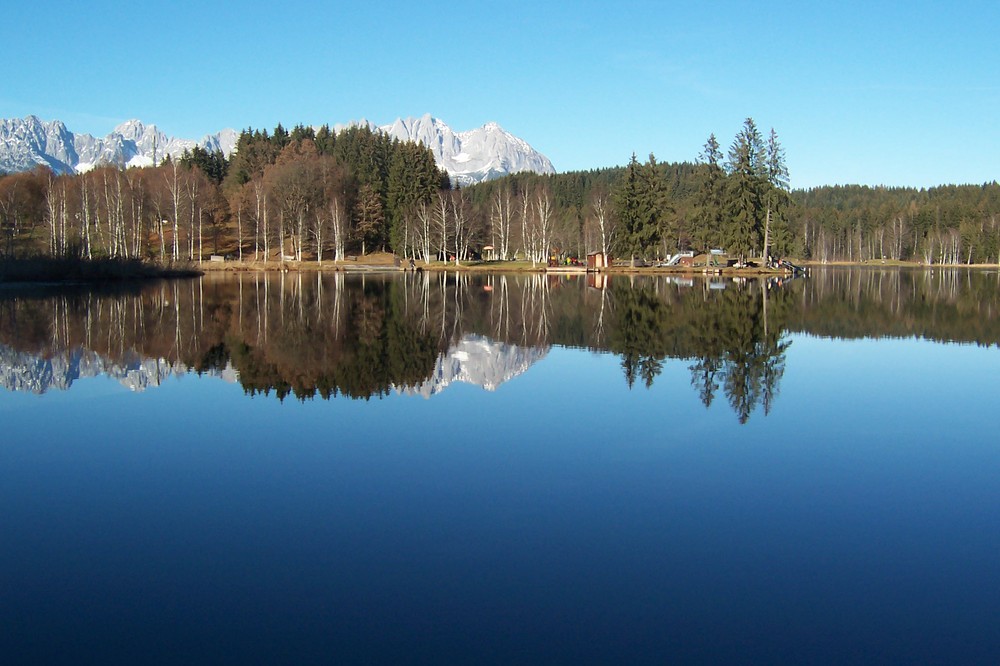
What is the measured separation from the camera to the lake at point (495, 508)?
19.0ft

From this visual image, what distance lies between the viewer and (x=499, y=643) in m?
5.61

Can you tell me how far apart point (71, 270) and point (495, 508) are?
49872mm

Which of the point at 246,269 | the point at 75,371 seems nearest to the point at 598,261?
the point at 246,269

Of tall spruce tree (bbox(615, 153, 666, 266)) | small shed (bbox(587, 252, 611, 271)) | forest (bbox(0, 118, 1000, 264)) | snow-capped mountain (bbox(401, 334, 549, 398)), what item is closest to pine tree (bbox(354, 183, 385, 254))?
forest (bbox(0, 118, 1000, 264))

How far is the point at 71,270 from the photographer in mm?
50406

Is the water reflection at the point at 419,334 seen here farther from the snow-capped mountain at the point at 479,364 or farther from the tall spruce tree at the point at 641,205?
the tall spruce tree at the point at 641,205

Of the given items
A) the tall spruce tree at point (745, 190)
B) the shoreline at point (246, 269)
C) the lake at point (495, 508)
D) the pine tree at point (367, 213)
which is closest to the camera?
the lake at point (495, 508)

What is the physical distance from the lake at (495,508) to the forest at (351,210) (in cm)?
4360

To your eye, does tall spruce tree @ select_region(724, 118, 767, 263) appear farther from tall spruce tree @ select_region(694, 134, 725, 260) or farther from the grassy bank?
the grassy bank

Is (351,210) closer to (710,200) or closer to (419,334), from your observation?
(710,200)

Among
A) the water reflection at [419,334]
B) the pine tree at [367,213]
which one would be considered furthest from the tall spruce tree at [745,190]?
the pine tree at [367,213]

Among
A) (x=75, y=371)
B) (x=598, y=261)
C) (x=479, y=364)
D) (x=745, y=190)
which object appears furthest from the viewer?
(x=598, y=261)

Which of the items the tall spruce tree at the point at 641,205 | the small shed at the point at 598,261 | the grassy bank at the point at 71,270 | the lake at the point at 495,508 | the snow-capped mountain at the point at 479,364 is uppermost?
the tall spruce tree at the point at 641,205

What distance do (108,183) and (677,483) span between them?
280 ft
